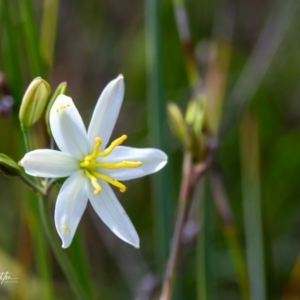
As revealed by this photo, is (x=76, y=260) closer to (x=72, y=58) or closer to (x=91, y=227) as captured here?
(x=91, y=227)

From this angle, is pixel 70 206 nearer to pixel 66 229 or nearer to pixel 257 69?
pixel 66 229

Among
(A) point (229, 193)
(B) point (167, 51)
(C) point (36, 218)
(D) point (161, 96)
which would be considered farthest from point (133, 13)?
(C) point (36, 218)

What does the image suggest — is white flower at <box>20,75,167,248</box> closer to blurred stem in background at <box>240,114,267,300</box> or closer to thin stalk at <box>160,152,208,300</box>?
thin stalk at <box>160,152,208,300</box>

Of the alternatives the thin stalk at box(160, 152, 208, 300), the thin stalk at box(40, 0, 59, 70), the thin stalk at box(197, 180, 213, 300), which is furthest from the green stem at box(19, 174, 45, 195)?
the thin stalk at box(40, 0, 59, 70)

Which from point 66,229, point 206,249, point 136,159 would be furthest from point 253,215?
point 66,229

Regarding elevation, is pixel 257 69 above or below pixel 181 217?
above

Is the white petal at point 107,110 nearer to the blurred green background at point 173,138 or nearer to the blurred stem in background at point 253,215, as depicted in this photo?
the blurred green background at point 173,138

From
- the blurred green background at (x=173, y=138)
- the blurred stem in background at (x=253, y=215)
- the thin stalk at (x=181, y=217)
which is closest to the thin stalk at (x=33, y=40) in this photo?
the blurred green background at (x=173, y=138)
